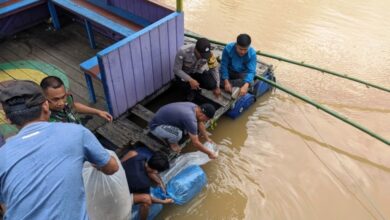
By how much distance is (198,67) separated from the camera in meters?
4.81

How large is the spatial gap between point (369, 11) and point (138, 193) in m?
7.29

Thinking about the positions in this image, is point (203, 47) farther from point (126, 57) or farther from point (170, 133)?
point (170, 133)

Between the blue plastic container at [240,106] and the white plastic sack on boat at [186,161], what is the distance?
726 mm

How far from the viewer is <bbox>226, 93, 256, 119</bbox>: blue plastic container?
5230 millimetres

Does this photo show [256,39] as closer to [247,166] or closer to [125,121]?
[247,166]

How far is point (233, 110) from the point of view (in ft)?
17.3

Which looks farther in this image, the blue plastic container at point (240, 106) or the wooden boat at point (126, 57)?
the blue plastic container at point (240, 106)

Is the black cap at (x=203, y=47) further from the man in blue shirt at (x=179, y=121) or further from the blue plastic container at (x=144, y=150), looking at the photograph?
the blue plastic container at (x=144, y=150)

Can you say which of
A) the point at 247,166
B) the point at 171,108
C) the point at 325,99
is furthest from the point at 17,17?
the point at 325,99

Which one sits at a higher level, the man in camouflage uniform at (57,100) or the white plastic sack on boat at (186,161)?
the man in camouflage uniform at (57,100)

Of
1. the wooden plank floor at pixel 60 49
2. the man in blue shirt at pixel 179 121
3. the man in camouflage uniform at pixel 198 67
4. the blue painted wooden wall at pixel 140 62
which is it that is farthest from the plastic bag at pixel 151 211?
the wooden plank floor at pixel 60 49

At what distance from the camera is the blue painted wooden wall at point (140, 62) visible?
4.01 metres

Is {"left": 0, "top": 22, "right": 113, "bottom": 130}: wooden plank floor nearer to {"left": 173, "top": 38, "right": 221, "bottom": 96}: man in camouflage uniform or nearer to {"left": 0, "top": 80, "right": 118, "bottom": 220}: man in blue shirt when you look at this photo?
{"left": 173, "top": 38, "right": 221, "bottom": 96}: man in camouflage uniform

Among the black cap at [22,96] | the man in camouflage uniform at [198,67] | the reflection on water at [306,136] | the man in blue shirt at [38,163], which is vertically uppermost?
the black cap at [22,96]
